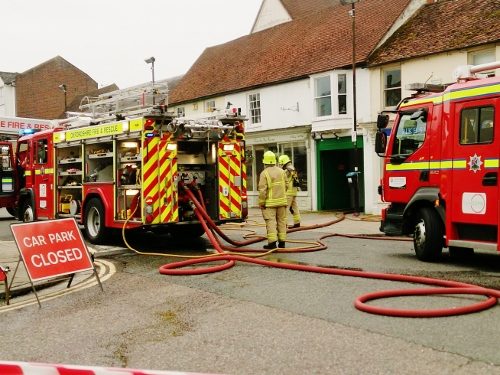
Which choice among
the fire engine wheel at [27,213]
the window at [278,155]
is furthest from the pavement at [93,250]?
the window at [278,155]

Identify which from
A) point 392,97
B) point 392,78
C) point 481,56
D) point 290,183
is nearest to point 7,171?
point 290,183

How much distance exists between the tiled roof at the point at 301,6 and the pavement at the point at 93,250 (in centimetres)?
1417

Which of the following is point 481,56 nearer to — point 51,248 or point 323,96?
point 323,96

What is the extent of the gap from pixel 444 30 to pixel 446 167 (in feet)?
39.0

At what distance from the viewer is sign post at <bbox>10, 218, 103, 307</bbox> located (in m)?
7.11

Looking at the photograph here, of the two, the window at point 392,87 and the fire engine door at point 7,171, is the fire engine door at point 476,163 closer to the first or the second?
the window at point 392,87

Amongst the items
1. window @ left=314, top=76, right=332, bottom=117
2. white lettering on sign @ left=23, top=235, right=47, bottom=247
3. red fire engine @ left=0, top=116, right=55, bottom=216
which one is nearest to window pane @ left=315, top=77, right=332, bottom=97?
window @ left=314, top=76, right=332, bottom=117

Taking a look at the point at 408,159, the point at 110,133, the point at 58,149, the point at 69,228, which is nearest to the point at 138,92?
the point at 110,133

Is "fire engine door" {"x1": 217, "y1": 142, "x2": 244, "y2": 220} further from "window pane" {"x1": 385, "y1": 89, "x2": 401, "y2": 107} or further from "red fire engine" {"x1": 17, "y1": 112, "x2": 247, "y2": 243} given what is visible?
"window pane" {"x1": 385, "y1": 89, "x2": 401, "y2": 107}

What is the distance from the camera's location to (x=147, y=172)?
34.4 ft

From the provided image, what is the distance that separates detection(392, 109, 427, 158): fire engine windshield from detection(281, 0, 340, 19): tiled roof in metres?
24.0

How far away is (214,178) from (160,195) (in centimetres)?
150

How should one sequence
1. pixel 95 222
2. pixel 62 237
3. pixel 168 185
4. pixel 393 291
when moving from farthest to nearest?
1. pixel 95 222
2. pixel 168 185
3. pixel 62 237
4. pixel 393 291

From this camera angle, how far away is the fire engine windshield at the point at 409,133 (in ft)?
30.9
